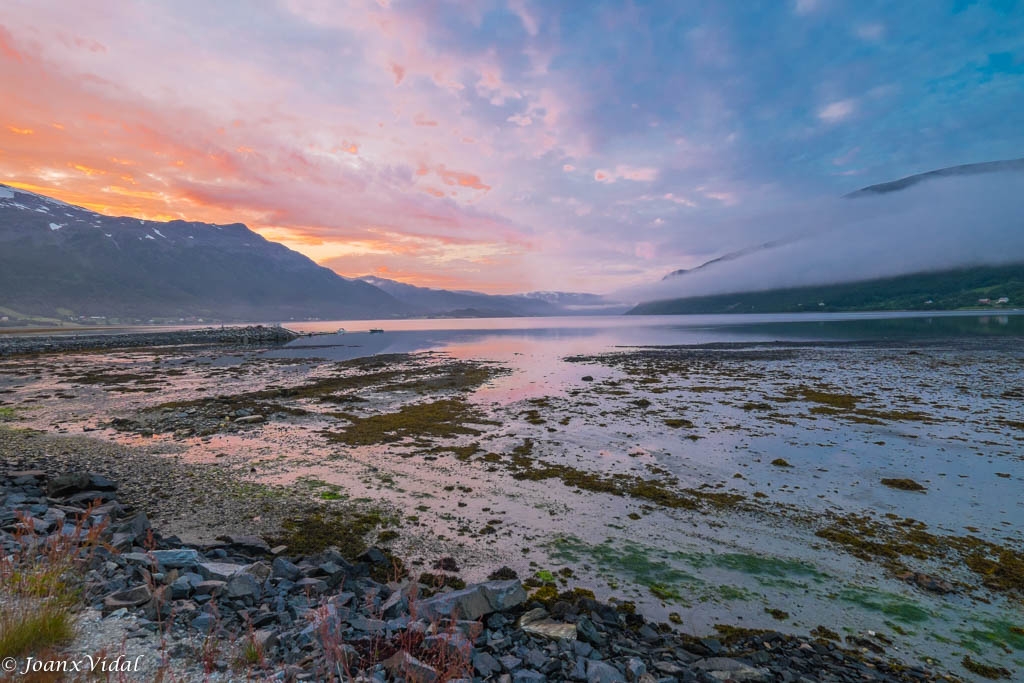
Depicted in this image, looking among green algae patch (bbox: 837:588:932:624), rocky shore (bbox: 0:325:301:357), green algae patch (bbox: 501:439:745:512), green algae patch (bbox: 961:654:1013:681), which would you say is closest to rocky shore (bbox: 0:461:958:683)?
green algae patch (bbox: 961:654:1013:681)

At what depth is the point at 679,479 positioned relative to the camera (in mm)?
14766

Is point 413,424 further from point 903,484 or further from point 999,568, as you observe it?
point 999,568

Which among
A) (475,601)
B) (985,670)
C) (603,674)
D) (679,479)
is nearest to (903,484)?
(679,479)

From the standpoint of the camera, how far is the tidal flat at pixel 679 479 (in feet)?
28.5

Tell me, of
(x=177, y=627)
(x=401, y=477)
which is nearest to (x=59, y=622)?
(x=177, y=627)

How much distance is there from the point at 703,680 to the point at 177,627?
7.59 m

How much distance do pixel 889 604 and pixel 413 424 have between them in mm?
18795

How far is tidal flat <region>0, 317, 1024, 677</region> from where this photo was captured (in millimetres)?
8680

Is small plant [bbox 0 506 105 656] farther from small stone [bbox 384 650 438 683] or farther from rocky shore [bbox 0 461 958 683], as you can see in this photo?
small stone [bbox 384 650 438 683]

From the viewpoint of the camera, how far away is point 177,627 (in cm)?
612

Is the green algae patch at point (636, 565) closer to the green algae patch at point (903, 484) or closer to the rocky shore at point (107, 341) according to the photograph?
the green algae patch at point (903, 484)

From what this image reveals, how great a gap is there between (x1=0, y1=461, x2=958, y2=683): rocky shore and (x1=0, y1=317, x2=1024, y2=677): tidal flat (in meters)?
0.85

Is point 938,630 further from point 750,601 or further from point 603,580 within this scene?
point 603,580

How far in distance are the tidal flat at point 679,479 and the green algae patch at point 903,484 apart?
72mm
